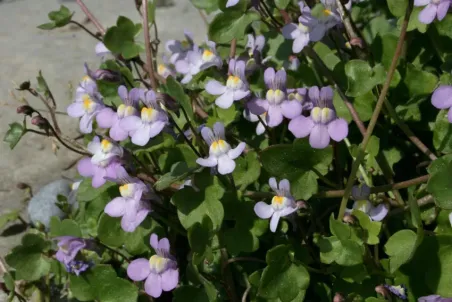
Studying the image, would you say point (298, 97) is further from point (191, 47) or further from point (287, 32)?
point (191, 47)

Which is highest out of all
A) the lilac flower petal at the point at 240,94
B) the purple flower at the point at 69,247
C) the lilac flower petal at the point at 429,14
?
the lilac flower petal at the point at 429,14

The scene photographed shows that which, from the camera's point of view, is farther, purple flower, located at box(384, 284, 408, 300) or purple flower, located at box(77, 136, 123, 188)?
purple flower, located at box(77, 136, 123, 188)

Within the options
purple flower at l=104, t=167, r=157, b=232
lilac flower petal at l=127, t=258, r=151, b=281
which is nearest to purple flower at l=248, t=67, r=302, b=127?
purple flower at l=104, t=167, r=157, b=232

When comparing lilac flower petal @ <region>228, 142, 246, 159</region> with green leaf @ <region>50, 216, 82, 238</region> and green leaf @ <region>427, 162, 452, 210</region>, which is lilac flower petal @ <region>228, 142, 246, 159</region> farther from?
green leaf @ <region>50, 216, 82, 238</region>

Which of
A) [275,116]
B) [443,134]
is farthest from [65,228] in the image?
[443,134]

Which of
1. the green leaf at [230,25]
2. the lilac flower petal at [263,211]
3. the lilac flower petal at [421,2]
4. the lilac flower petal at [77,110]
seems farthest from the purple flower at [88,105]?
the lilac flower petal at [421,2]

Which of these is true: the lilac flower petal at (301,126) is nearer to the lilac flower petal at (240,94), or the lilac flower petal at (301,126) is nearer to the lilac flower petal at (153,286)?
the lilac flower petal at (240,94)

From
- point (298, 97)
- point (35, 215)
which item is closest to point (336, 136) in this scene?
point (298, 97)
